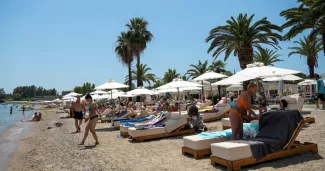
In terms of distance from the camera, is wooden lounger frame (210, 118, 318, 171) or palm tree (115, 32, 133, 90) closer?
wooden lounger frame (210, 118, 318, 171)

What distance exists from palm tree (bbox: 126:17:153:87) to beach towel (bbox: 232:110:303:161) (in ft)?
81.1

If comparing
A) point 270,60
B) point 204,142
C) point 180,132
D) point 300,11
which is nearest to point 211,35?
point 300,11

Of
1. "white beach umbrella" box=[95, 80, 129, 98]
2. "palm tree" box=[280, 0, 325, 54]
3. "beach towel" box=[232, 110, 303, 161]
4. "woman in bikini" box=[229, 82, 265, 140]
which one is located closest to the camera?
"beach towel" box=[232, 110, 303, 161]

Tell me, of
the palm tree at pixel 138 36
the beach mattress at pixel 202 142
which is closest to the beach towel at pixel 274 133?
the beach mattress at pixel 202 142

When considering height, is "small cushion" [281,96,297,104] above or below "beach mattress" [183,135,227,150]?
above

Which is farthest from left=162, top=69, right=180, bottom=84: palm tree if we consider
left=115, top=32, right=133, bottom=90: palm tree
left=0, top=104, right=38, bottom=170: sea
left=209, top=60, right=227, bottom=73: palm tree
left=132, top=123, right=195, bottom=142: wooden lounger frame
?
left=132, top=123, right=195, bottom=142: wooden lounger frame

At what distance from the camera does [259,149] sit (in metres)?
4.70

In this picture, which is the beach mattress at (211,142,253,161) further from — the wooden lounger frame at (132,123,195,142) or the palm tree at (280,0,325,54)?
the palm tree at (280,0,325,54)

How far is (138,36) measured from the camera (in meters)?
29.8

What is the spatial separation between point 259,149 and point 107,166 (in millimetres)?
3198

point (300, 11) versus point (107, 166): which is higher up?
point (300, 11)

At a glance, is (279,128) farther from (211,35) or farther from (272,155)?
(211,35)

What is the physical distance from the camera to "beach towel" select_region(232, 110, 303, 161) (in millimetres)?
4715

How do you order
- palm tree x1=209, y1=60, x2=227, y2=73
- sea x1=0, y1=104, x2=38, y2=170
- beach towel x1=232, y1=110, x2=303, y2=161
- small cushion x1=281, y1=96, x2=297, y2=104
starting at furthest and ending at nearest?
1. palm tree x1=209, y1=60, x2=227, y2=73
2. sea x1=0, y1=104, x2=38, y2=170
3. small cushion x1=281, y1=96, x2=297, y2=104
4. beach towel x1=232, y1=110, x2=303, y2=161
